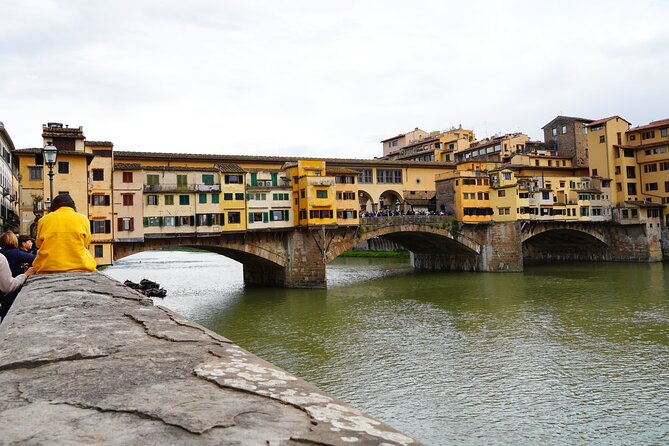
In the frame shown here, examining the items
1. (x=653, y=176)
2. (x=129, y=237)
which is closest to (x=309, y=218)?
(x=129, y=237)

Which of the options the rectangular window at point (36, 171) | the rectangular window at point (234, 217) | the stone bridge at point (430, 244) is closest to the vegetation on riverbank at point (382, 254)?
the stone bridge at point (430, 244)

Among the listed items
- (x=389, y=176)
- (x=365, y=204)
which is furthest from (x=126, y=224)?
(x=365, y=204)

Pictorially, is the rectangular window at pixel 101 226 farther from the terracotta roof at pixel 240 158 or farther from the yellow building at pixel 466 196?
the yellow building at pixel 466 196

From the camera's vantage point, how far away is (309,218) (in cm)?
3966

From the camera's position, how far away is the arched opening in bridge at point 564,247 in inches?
2278

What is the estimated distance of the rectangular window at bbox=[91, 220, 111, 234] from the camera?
109 feet

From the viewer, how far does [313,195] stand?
1564 inches

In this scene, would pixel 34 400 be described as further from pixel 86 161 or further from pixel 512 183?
pixel 512 183

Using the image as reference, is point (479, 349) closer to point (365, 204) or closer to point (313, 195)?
point (313, 195)

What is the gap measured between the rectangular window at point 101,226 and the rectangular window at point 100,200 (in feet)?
3.41

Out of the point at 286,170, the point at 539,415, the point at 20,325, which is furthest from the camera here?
the point at 286,170

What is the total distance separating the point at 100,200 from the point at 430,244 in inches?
1186

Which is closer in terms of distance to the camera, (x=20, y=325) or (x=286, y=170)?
(x=20, y=325)

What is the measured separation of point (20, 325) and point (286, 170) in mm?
38300
